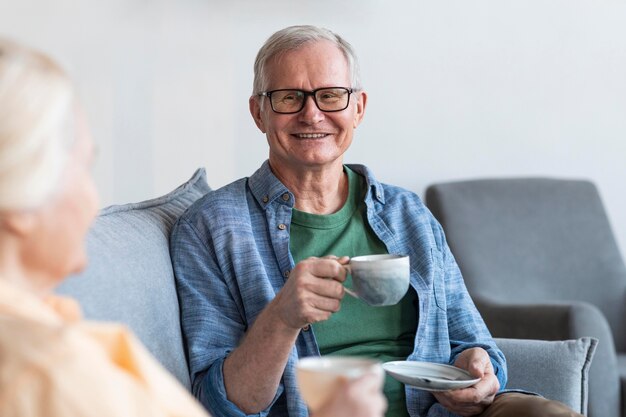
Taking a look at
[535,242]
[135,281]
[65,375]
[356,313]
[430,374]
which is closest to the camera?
[65,375]

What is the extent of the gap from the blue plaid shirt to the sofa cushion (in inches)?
1.6

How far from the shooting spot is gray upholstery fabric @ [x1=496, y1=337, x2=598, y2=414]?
2.08 m

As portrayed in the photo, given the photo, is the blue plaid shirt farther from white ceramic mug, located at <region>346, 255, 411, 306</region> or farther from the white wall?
the white wall

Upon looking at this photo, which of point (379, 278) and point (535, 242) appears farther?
point (535, 242)

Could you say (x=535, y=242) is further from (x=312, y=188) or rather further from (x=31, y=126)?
(x=31, y=126)

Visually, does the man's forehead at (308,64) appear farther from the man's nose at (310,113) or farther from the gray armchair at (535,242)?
the gray armchair at (535,242)

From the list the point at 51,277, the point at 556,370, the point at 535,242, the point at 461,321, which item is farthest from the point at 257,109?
the point at 535,242

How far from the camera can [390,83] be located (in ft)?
11.1

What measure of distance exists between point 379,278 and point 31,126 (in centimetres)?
74

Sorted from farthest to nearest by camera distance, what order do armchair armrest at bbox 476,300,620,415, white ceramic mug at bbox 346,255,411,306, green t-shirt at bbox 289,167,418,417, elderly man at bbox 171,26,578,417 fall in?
armchair armrest at bbox 476,300,620,415, green t-shirt at bbox 289,167,418,417, elderly man at bbox 171,26,578,417, white ceramic mug at bbox 346,255,411,306

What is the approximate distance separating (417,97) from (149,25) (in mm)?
984

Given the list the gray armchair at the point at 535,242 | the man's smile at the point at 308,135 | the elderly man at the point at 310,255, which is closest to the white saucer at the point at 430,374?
the elderly man at the point at 310,255

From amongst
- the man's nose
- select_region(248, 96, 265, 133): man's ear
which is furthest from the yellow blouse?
select_region(248, 96, 265, 133): man's ear

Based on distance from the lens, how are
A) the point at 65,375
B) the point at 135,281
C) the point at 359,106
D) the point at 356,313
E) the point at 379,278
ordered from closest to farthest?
1. the point at 65,375
2. the point at 379,278
3. the point at 135,281
4. the point at 356,313
5. the point at 359,106
